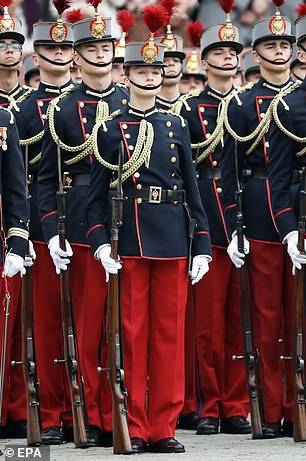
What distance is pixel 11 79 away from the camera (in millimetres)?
11984

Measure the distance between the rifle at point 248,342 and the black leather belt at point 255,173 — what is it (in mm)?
144

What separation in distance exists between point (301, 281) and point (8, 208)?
1.92 m

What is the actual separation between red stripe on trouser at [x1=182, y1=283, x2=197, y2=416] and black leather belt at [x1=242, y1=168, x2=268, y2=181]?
3.77ft

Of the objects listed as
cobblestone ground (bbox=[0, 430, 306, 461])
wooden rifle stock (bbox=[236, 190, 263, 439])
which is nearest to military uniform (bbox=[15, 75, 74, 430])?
cobblestone ground (bbox=[0, 430, 306, 461])

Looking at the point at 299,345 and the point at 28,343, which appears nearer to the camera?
the point at 299,345

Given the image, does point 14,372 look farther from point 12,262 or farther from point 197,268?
point 12,262

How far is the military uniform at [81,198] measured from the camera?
35.7ft

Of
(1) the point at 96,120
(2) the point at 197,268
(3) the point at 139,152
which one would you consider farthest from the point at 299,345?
(1) the point at 96,120

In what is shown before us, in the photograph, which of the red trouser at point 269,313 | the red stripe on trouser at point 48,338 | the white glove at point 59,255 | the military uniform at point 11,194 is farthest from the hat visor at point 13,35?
the red trouser at point 269,313

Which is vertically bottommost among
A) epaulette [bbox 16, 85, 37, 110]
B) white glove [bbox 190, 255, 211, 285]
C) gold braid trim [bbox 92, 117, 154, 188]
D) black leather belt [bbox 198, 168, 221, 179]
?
white glove [bbox 190, 255, 211, 285]

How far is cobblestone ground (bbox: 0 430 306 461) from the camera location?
9945mm

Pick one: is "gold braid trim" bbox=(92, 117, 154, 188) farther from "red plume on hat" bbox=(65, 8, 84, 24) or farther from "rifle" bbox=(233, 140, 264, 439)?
"red plume on hat" bbox=(65, 8, 84, 24)

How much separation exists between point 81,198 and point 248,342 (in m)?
1.46

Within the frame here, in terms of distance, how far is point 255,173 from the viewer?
1138cm
